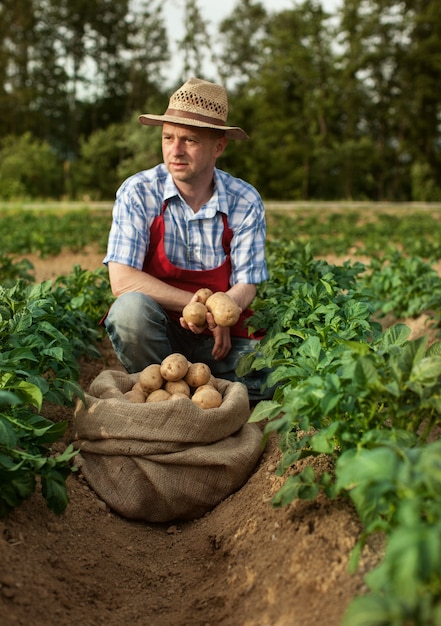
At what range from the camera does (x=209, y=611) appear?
2.31 m

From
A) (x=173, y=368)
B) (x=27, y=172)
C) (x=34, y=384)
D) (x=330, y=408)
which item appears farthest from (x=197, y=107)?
(x=27, y=172)

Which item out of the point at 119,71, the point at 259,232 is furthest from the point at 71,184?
the point at 259,232

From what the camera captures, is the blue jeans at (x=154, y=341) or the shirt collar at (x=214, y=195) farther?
the shirt collar at (x=214, y=195)

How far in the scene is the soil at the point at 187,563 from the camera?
2090 millimetres

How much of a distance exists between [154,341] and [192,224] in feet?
2.47

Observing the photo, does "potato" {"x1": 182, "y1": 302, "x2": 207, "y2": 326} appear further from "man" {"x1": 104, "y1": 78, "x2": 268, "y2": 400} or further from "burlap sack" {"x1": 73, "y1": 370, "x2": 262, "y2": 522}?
"burlap sack" {"x1": 73, "y1": 370, "x2": 262, "y2": 522}

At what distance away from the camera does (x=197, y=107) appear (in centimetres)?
385

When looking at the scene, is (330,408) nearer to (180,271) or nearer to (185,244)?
(180,271)

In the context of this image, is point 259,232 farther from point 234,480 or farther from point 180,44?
point 180,44

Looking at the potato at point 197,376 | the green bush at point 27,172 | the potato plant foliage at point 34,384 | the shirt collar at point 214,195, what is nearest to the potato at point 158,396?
the potato at point 197,376

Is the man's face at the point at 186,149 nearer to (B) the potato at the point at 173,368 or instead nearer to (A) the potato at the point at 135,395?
(B) the potato at the point at 173,368

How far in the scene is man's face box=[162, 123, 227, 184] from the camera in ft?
12.6

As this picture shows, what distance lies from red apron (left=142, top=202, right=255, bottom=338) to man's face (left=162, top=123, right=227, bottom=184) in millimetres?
262

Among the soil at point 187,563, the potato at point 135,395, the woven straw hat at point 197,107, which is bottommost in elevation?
the soil at point 187,563
